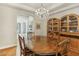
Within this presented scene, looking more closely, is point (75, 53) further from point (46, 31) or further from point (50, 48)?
point (46, 31)

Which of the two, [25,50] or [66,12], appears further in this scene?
[25,50]

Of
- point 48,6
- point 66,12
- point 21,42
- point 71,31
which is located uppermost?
point 48,6

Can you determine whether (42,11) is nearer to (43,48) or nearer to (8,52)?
(43,48)

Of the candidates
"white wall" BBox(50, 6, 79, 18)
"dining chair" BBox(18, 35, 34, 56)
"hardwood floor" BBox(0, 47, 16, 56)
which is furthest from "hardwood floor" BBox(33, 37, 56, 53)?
"white wall" BBox(50, 6, 79, 18)

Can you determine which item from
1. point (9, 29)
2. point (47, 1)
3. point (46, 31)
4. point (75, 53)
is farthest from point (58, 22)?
point (9, 29)

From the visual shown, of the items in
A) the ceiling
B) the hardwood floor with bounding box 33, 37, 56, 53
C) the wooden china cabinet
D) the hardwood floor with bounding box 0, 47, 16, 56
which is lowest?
the hardwood floor with bounding box 0, 47, 16, 56

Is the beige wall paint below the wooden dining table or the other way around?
the other way around

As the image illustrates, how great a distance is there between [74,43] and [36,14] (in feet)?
2.72

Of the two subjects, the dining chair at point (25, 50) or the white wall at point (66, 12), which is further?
the dining chair at point (25, 50)

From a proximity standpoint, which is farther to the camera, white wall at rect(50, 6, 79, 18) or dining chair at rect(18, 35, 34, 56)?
dining chair at rect(18, 35, 34, 56)

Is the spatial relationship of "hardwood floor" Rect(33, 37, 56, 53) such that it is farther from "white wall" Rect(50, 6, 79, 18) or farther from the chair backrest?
"white wall" Rect(50, 6, 79, 18)

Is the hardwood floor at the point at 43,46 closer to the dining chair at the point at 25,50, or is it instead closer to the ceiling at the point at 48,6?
the dining chair at the point at 25,50

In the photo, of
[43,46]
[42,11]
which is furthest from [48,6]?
Answer: [43,46]

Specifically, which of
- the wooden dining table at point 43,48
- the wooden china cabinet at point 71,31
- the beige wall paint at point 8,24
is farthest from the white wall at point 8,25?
the wooden china cabinet at point 71,31
